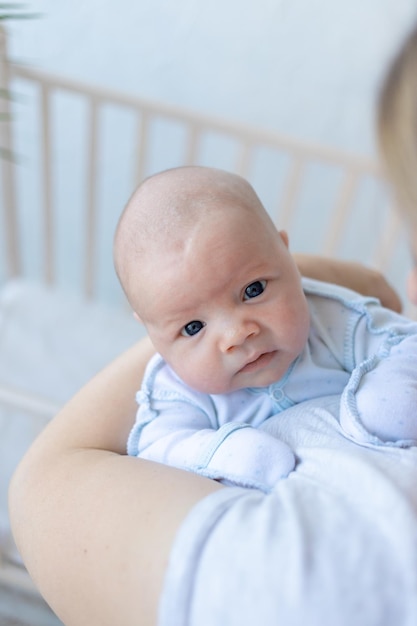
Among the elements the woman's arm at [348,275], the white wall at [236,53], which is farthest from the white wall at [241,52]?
the woman's arm at [348,275]

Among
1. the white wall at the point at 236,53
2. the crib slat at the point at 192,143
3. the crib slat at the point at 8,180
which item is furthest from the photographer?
the white wall at the point at 236,53

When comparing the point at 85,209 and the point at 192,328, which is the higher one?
the point at 192,328

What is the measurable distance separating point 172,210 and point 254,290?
0.11 metres

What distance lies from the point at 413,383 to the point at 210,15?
116 centimetres

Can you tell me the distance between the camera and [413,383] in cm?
62

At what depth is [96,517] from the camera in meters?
0.55

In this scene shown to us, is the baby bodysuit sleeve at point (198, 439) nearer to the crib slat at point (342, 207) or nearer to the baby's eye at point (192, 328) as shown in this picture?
the baby's eye at point (192, 328)

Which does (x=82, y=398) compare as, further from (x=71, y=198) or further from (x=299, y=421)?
(x=71, y=198)

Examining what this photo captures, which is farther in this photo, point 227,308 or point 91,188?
point 91,188

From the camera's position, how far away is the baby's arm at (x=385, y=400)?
0.59 m

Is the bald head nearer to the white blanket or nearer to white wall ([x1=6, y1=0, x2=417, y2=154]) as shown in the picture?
the white blanket

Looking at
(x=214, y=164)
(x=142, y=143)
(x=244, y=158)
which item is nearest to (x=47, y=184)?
(x=142, y=143)

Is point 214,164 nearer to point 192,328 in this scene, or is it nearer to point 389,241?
point 389,241

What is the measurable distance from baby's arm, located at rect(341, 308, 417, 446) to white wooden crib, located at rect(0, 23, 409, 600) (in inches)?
15.5
